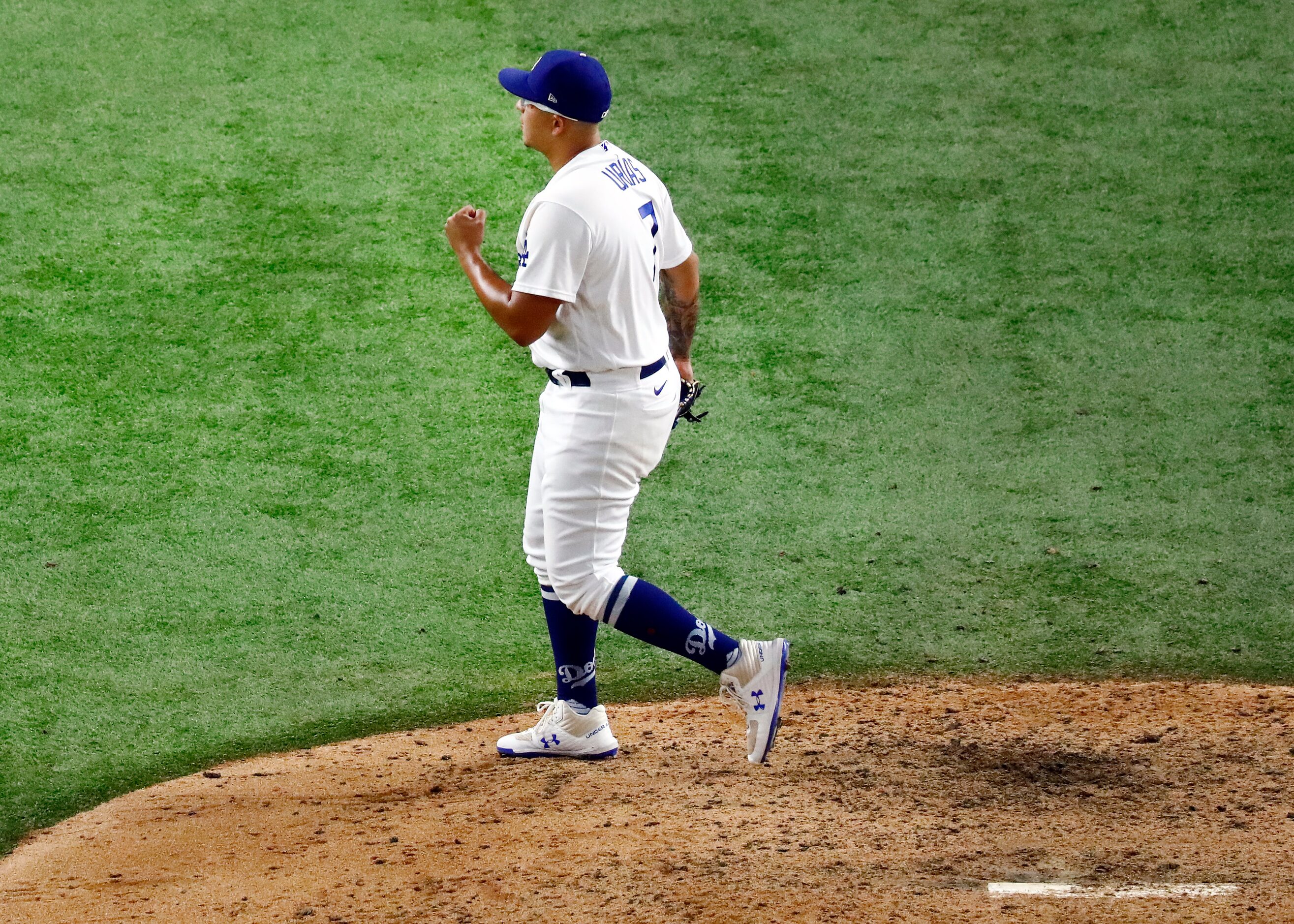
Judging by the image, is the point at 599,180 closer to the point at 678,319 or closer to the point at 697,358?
the point at 678,319

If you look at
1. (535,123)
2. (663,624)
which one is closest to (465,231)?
(535,123)

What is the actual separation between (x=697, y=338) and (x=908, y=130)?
2107 mm

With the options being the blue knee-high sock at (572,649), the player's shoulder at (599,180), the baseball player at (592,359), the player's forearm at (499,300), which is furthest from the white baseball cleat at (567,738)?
the player's shoulder at (599,180)

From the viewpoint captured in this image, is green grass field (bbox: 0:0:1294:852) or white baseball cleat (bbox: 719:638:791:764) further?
green grass field (bbox: 0:0:1294:852)

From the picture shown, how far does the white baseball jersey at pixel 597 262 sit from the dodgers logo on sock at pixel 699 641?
0.68m

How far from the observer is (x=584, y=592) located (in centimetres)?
365

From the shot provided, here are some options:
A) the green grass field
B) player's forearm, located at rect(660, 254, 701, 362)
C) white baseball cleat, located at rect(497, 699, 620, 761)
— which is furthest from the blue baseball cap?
the green grass field

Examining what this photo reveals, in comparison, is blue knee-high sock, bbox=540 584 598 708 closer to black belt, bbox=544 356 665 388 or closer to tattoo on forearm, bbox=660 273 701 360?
black belt, bbox=544 356 665 388

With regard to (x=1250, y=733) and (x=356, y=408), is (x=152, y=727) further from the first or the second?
(x=1250, y=733)

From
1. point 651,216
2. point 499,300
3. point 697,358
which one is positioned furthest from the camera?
point 697,358

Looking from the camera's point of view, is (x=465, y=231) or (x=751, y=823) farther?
(x=751, y=823)

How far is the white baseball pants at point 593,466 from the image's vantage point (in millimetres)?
3543

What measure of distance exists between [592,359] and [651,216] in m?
0.40

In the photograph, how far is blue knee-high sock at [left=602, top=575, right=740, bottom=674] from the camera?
3.65 m
